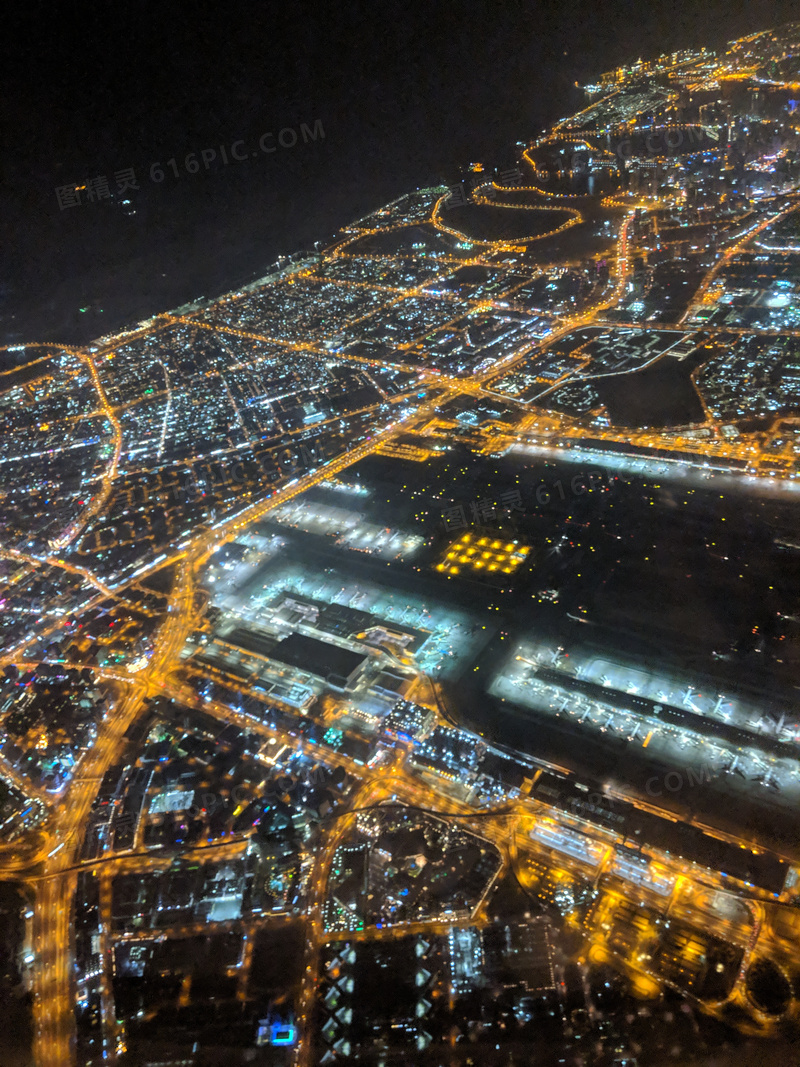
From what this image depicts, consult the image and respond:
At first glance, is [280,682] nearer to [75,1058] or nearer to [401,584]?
[401,584]

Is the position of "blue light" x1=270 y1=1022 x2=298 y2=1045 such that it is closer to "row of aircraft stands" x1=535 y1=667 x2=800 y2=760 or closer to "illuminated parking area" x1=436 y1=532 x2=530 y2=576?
"row of aircraft stands" x1=535 y1=667 x2=800 y2=760

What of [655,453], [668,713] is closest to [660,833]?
[668,713]

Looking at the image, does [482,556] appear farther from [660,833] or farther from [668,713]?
[660,833]

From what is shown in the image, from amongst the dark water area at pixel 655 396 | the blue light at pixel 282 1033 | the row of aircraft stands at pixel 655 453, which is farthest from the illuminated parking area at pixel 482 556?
the blue light at pixel 282 1033

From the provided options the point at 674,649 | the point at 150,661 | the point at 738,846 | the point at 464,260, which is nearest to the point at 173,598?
the point at 150,661

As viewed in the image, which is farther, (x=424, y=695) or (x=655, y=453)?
(x=655, y=453)

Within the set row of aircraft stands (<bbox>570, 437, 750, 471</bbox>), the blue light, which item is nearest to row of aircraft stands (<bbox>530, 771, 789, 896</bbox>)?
the blue light

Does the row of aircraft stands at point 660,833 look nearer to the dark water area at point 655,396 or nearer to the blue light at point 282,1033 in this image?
the blue light at point 282,1033
